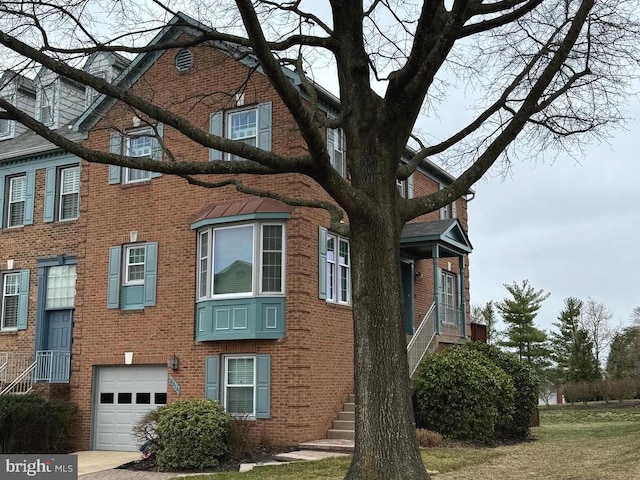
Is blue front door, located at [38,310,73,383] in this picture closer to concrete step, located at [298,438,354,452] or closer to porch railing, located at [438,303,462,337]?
concrete step, located at [298,438,354,452]

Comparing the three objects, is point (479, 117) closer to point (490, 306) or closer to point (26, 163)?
point (26, 163)

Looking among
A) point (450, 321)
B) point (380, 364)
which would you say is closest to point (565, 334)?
point (450, 321)

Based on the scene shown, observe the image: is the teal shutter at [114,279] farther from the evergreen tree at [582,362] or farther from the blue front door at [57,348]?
the evergreen tree at [582,362]

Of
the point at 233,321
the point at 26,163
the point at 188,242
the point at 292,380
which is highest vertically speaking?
the point at 26,163

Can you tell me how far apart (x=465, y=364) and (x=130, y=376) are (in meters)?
8.20

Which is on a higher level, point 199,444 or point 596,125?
point 596,125

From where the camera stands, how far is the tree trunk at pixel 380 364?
837 cm

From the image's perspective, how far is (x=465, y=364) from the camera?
16000mm

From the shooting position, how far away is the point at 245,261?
1623 centimetres

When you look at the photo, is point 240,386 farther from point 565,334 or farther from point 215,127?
point 565,334

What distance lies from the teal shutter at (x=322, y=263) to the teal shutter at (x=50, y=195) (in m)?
8.30

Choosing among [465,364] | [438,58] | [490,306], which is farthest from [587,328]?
[438,58]

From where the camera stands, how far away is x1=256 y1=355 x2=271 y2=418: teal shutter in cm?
1552

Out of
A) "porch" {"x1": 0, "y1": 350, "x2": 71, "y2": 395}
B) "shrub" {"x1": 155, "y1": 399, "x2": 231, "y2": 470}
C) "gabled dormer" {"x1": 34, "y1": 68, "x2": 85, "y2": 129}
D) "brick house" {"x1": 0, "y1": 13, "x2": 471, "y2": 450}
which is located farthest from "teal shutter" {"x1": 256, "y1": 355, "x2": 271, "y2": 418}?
"gabled dormer" {"x1": 34, "y1": 68, "x2": 85, "y2": 129}
